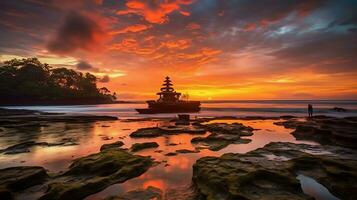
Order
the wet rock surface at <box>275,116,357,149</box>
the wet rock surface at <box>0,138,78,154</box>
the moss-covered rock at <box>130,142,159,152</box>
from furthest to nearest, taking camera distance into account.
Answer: the wet rock surface at <box>275,116,357,149</box>, the moss-covered rock at <box>130,142,159,152</box>, the wet rock surface at <box>0,138,78,154</box>

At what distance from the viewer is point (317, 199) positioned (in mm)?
7391

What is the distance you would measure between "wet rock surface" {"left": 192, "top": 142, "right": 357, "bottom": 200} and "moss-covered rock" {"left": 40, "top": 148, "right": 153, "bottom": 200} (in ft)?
9.79

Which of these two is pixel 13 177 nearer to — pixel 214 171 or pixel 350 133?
pixel 214 171

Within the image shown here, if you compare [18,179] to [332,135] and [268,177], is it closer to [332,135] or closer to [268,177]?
[268,177]

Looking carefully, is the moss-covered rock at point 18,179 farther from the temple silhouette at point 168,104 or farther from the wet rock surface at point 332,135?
the temple silhouette at point 168,104

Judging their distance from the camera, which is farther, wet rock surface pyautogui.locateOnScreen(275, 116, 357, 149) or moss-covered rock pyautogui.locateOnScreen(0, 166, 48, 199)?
wet rock surface pyautogui.locateOnScreen(275, 116, 357, 149)

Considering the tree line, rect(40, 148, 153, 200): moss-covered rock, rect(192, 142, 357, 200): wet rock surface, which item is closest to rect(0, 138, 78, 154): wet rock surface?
rect(40, 148, 153, 200): moss-covered rock

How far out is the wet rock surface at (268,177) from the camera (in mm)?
7250

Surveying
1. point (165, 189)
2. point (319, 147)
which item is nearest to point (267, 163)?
point (165, 189)

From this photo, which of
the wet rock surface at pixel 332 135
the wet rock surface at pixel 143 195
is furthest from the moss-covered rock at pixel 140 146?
the wet rock surface at pixel 332 135

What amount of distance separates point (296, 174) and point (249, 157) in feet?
7.96

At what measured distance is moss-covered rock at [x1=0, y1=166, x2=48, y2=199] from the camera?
292 inches

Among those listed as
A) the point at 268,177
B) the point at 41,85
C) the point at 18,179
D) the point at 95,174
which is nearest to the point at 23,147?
the point at 18,179

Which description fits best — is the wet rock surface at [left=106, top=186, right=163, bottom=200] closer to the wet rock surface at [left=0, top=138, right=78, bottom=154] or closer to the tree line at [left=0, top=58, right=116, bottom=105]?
the wet rock surface at [left=0, top=138, right=78, bottom=154]
